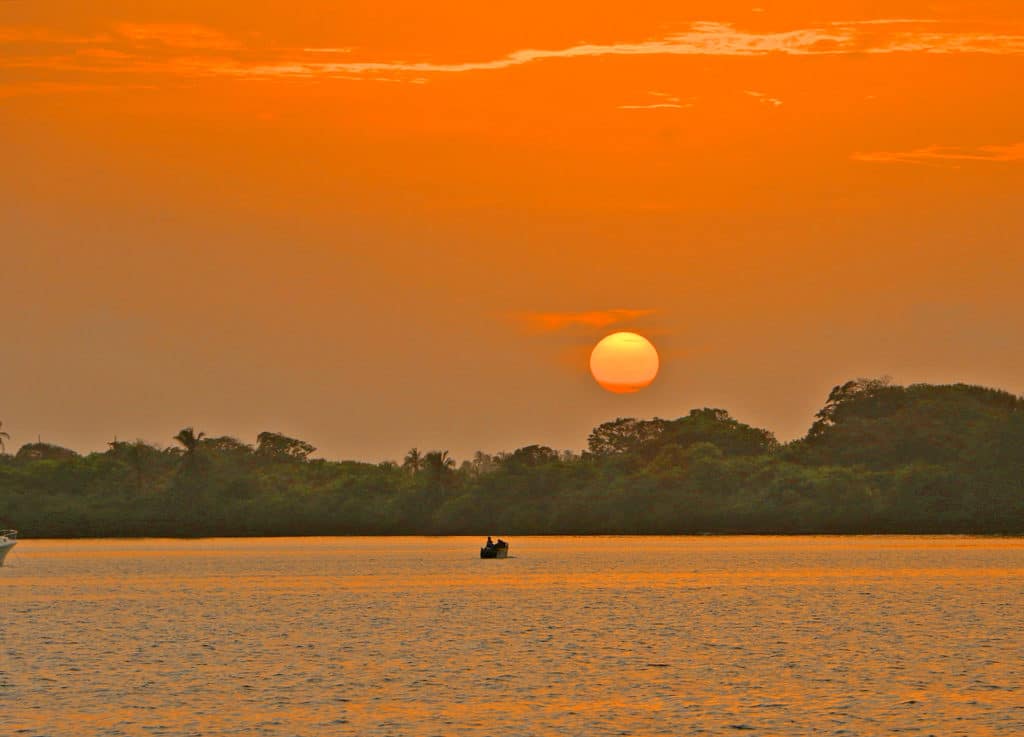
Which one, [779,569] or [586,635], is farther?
[779,569]

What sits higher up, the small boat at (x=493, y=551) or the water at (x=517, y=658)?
the small boat at (x=493, y=551)

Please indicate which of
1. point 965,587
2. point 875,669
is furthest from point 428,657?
point 965,587

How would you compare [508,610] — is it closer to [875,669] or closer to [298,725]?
[875,669]

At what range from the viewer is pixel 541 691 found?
197ft

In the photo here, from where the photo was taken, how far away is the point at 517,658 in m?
72.6

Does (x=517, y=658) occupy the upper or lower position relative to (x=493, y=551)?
lower

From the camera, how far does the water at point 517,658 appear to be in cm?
5288

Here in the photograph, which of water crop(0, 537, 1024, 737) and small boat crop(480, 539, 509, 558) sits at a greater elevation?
small boat crop(480, 539, 509, 558)

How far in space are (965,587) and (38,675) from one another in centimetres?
8502

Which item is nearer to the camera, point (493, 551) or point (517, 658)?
point (517, 658)

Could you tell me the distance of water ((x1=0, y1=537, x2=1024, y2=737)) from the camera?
52875 mm

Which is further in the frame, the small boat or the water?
the small boat

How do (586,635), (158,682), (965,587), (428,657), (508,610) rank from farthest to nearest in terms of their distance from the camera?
(965,587) → (508,610) → (586,635) → (428,657) → (158,682)

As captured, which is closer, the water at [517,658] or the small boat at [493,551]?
the water at [517,658]
